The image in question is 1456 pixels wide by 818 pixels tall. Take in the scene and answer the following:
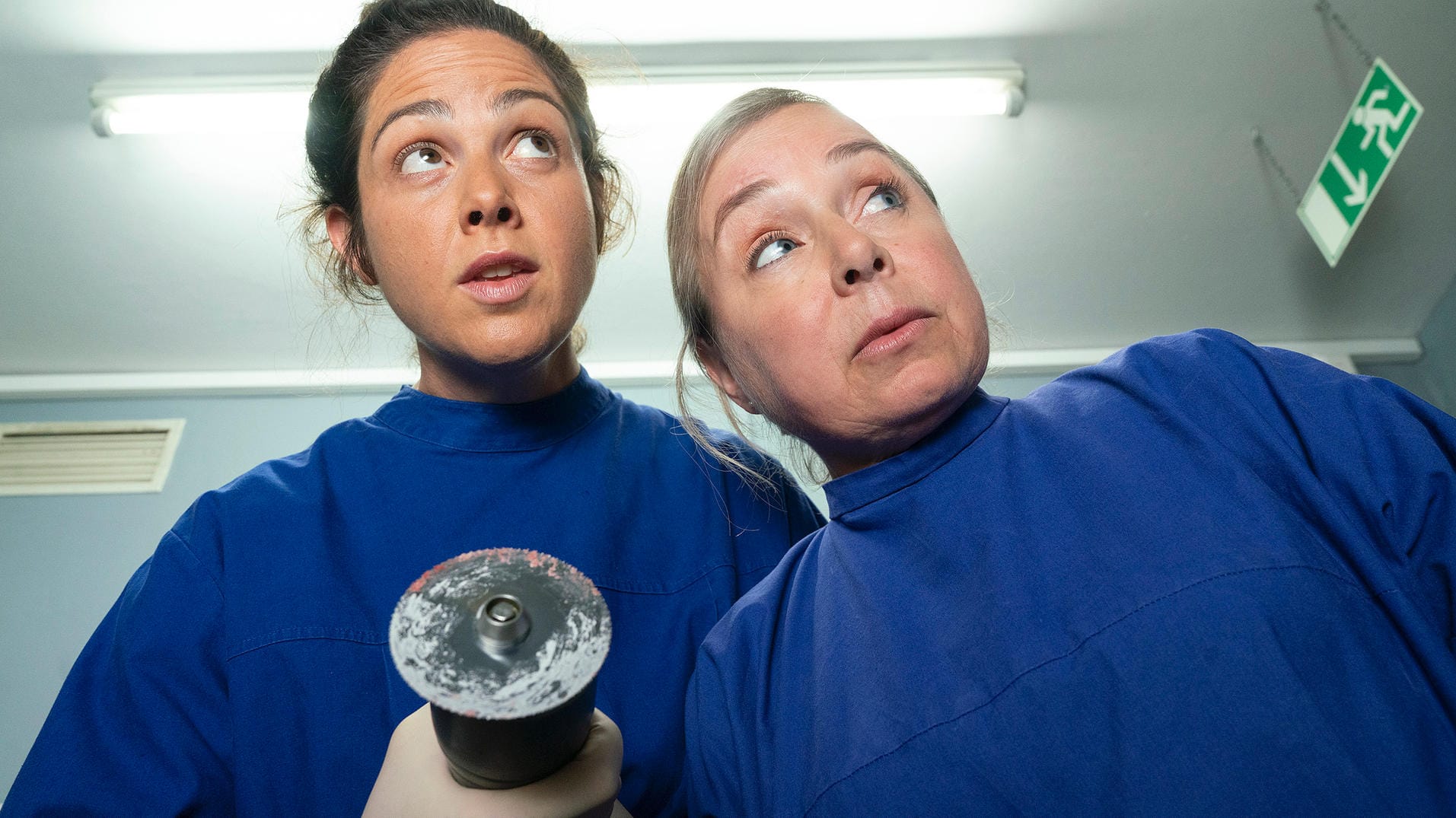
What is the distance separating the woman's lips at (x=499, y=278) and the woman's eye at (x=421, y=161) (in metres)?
0.19

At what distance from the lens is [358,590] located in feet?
3.92

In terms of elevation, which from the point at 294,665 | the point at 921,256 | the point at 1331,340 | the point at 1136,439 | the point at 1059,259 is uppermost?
the point at 921,256

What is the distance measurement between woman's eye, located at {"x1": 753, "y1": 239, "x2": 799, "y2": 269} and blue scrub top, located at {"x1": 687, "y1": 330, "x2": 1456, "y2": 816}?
30 centimetres

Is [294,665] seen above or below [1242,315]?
above

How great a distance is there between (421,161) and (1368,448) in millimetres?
1147

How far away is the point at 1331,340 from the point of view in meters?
3.72

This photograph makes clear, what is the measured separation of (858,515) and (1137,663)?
388 mm

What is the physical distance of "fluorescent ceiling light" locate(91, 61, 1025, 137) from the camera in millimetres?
2396

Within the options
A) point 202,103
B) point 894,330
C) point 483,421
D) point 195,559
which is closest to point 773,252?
point 894,330

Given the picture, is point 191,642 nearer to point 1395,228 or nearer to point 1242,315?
point 1242,315

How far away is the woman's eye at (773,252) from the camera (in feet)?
3.96

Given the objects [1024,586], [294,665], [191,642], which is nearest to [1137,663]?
[1024,586]

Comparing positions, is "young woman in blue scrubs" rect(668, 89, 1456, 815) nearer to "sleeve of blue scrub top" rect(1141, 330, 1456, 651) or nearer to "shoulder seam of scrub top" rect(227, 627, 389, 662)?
"sleeve of blue scrub top" rect(1141, 330, 1456, 651)

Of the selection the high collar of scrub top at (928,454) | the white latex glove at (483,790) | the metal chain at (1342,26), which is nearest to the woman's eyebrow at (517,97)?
the high collar of scrub top at (928,454)
